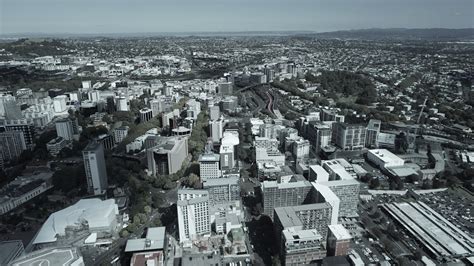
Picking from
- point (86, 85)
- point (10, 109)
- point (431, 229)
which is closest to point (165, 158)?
point (431, 229)

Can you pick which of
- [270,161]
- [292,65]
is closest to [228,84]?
[292,65]

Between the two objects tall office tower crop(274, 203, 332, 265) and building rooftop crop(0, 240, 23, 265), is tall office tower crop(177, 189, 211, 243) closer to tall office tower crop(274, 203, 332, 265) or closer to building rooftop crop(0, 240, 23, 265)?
tall office tower crop(274, 203, 332, 265)

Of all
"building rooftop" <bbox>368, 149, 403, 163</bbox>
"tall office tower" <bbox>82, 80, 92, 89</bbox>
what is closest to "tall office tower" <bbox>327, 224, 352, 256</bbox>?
"building rooftop" <bbox>368, 149, 403, 163</bbox>

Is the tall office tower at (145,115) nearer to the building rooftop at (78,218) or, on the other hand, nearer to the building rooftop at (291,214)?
the building rooftop at (78,218)

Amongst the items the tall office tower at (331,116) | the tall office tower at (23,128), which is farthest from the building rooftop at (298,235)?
the tall office tower at (23,128)

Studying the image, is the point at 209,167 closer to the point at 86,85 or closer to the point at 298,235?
the point at 298,235

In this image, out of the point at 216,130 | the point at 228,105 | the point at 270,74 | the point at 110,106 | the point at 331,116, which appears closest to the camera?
the point at 216,130
